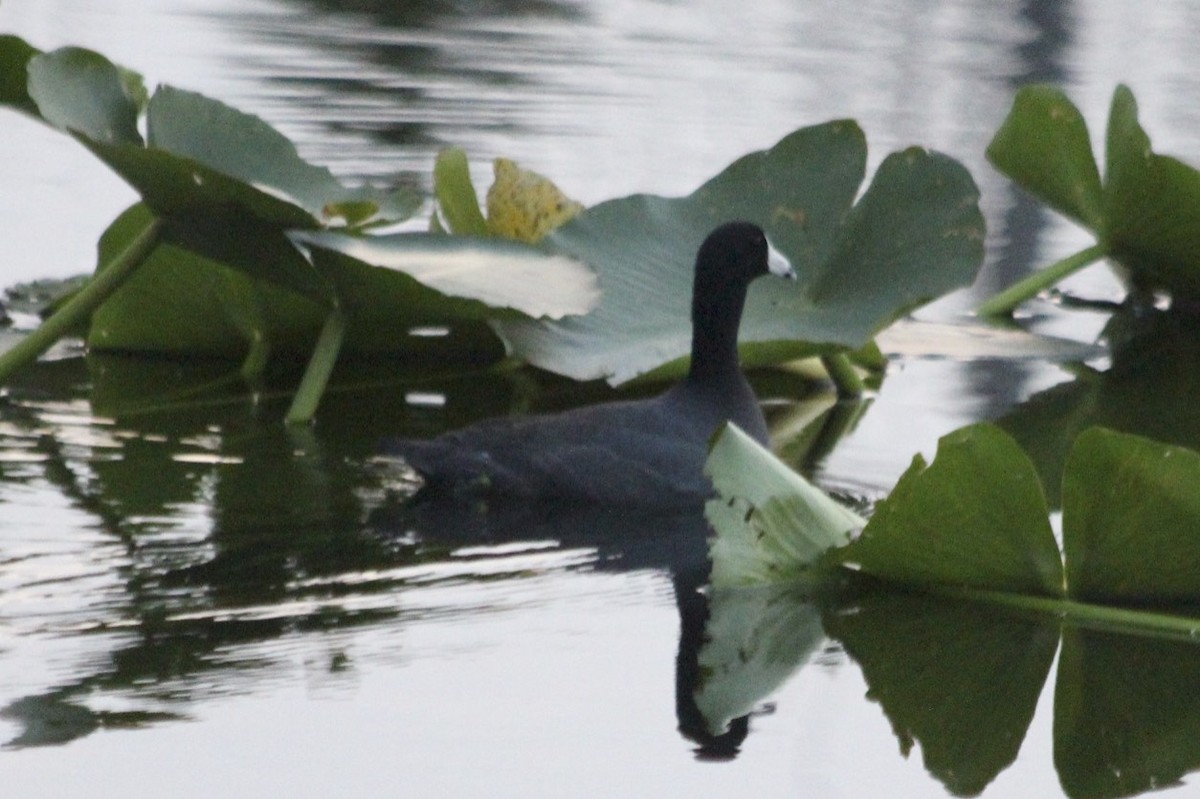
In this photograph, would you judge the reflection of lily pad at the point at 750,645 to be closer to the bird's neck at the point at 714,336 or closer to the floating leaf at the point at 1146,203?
the bird's neck at the point at 714,336

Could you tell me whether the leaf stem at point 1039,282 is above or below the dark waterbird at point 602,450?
below

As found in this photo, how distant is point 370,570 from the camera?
4645 millimetres

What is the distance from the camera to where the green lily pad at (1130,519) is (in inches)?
154

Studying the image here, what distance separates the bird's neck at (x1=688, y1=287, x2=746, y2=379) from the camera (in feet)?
18.4

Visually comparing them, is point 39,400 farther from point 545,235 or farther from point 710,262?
point 710,262

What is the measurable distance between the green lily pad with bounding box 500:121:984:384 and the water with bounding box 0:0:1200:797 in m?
0.34

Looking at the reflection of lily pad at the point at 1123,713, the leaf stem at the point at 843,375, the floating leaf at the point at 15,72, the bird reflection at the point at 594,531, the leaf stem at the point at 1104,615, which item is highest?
the floating leaf at the point at 15,72

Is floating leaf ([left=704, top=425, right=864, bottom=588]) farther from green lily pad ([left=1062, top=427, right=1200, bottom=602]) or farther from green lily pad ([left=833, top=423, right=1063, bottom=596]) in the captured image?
green lily pad ([left=1062, top=427, right=1200, bottom=602])

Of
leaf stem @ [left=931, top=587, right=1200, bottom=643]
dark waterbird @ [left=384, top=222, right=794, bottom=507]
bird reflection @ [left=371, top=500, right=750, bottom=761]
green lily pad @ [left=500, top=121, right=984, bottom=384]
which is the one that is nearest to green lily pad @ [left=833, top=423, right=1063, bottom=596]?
leaf stem @ [left=931, top=587, right=1200, bottom=643]

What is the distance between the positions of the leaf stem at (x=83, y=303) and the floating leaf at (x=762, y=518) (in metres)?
1.82

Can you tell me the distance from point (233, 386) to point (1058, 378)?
2.47 meters

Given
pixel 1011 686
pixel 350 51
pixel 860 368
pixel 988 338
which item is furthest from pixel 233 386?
pixel 350 51

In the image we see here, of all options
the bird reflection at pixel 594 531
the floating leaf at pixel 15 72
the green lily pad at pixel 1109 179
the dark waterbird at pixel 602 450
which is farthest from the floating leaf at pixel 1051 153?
the floating leaf at pixel 15 72

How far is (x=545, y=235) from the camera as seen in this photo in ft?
19.9
